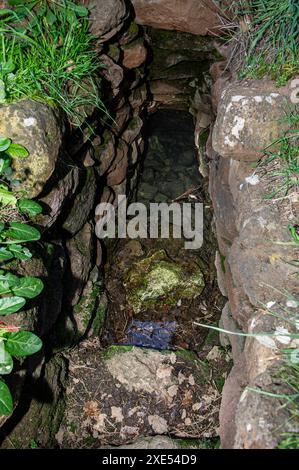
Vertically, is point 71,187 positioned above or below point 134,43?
below

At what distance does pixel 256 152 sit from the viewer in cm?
229

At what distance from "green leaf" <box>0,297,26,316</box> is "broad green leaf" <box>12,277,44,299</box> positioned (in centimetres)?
9

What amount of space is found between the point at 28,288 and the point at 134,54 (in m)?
2.74

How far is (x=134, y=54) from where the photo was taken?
354cm

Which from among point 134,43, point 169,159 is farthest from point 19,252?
point 169,159

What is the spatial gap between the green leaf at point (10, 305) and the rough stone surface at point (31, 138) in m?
0.66

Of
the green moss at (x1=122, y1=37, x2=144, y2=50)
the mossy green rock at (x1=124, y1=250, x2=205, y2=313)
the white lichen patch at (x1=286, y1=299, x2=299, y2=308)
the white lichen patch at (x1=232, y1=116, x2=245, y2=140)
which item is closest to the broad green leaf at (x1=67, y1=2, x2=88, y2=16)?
the green moss at (x1=122, y1=37, x2=144, y2=50)

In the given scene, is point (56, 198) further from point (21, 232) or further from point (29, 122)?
point (21, 232)

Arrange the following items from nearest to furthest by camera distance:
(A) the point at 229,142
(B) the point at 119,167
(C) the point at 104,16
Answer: (A) the point at 229,142
(C) the point at 104,16
(B) the point at 119,167

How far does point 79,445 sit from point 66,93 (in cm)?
269

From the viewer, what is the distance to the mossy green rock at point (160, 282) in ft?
14.1

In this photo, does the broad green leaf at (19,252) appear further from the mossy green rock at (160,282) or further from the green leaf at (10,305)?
the mossy green rock at (160,282)

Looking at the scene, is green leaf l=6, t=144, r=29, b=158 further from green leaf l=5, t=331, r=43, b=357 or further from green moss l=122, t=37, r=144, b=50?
green moss l=122, t=37, r=144, b=50

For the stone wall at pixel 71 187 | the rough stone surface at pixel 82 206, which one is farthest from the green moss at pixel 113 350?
the rough stone surface at pixel 82 206
